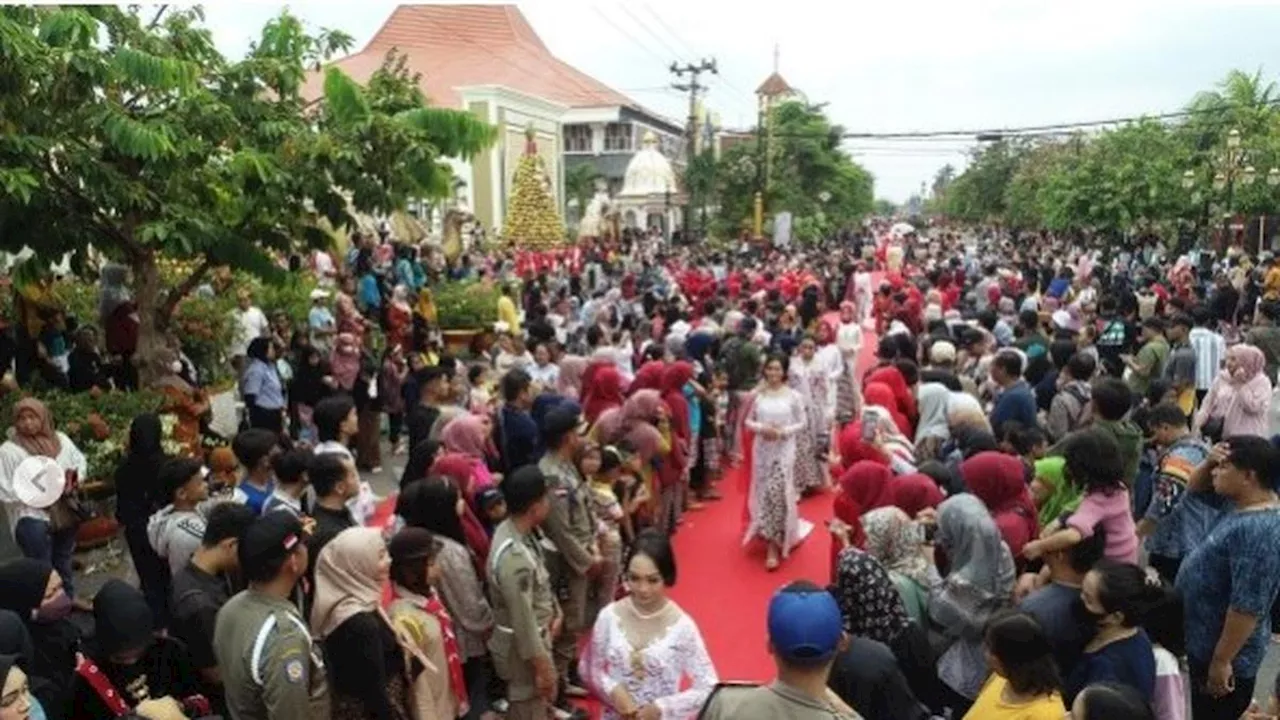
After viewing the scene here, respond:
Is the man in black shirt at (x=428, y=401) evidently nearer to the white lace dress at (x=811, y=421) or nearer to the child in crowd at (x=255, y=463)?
the child in crowd at (x=255, y=463)

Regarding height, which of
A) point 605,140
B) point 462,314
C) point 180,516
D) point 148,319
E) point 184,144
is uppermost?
point 605,140

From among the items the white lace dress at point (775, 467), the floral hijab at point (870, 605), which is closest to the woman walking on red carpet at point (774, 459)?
the white lace dress at point (775, 467)

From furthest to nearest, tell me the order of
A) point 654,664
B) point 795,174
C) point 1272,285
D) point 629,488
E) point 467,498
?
point 795,174
point 1272,285
point 629,488
point 467,498
point 654,664

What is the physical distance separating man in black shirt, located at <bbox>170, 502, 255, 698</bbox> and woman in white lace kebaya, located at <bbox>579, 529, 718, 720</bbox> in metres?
1.35

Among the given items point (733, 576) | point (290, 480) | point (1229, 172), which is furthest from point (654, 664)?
point (1229, 172)

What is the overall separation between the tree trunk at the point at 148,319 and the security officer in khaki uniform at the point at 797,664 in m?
7.13

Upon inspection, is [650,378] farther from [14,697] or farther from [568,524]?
[14,697]

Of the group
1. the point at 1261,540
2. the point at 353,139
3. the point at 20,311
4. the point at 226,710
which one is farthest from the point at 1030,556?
the point at 20,311

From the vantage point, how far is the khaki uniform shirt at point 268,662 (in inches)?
131

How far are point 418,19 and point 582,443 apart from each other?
40.5 metres

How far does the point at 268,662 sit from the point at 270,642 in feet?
0.20

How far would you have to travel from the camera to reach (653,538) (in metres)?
3.79

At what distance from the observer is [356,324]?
11.2 metres

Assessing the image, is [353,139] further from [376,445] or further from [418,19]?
[418,19]
